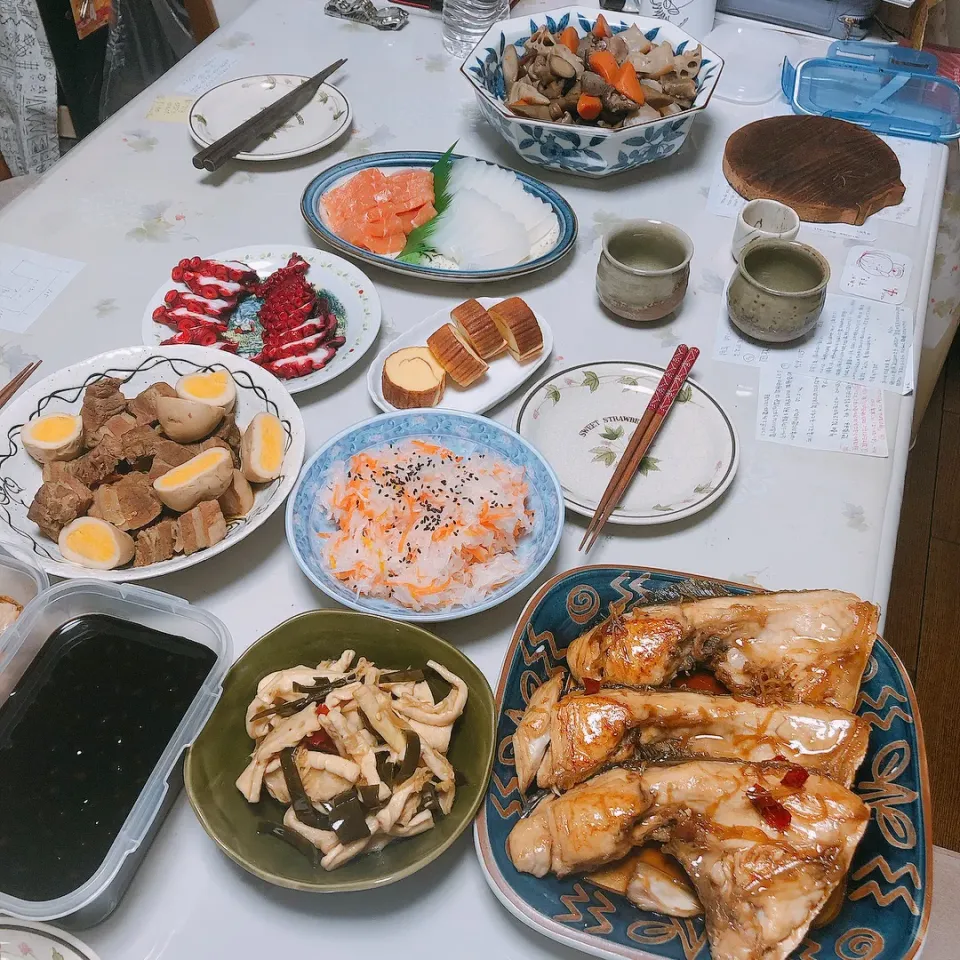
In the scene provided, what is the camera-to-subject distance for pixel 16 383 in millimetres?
1638

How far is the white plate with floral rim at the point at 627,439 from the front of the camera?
1.50 m

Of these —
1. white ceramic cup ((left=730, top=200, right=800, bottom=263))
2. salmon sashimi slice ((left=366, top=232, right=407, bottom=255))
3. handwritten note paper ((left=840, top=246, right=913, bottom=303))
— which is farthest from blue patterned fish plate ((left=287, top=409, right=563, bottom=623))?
handwritten note paper ((left=840, top=246, right=913, bottom=303))

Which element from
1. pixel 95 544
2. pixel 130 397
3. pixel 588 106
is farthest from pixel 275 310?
pixel 588 106

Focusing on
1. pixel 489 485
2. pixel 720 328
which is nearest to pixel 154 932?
pixel 489 485

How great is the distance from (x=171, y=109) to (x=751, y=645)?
2342 millimetres

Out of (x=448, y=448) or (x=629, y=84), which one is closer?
(x=448, y=448)

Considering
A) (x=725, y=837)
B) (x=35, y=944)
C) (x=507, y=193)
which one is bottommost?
(x=35, y=944)

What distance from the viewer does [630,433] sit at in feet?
5.41

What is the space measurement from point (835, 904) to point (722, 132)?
2167 mm

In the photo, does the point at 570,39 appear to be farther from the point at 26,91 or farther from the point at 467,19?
the point at 26,91

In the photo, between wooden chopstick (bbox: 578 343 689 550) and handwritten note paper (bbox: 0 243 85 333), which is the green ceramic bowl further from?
handwritten note paper (bbox: 0 243 85 333)

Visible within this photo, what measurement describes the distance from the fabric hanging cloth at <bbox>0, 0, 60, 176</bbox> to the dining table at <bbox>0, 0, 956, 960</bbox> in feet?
2.98

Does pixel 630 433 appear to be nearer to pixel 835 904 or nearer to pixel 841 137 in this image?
pixel 835 904

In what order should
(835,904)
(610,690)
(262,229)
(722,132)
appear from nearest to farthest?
(835,904) < (610,690) < (262,229) < (722,132)
